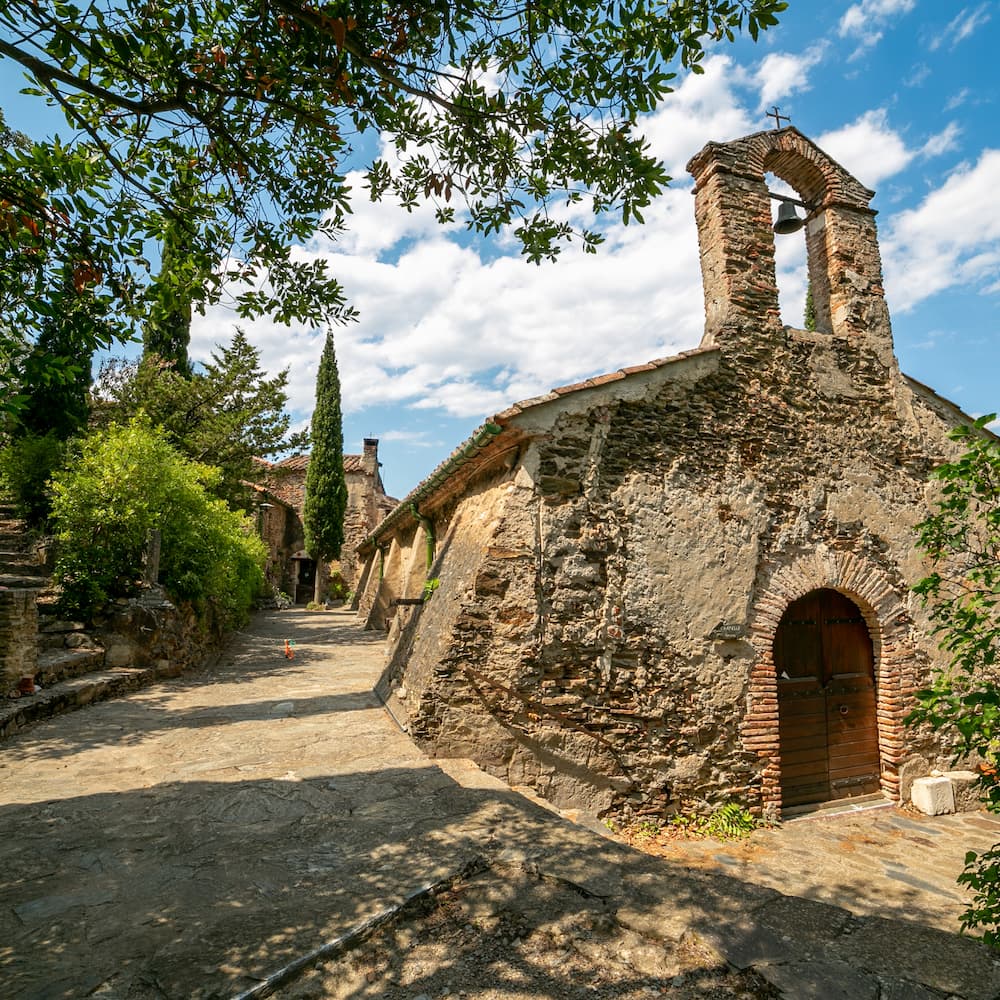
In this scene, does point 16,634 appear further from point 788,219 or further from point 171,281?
point 788,219

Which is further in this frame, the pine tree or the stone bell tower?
the pine tree

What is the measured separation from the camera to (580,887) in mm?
2881

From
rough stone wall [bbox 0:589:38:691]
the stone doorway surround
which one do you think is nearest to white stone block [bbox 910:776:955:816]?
the stone doorway surround

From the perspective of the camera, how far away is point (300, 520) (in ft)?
103

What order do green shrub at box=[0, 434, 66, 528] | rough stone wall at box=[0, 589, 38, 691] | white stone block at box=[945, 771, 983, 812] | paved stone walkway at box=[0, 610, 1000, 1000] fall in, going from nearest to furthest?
paved stone walkway at box=[0, 610, 1000, 1000]
rough stone wall at box=[0, 589, 38, 691]
white stone block at box=[945, 771, 983, 812]
green shrub at box=[0, 434, 66, 528]

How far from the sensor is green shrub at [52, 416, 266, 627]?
28.1 ft

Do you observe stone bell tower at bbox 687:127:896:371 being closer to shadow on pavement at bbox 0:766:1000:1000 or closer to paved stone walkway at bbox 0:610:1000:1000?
paved stone walkway at bbox 0:610:1000:1000

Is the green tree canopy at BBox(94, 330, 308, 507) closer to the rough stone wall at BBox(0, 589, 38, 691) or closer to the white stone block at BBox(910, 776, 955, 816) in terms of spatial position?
the rough stone wall at BBox(0, 589, 38, 691)

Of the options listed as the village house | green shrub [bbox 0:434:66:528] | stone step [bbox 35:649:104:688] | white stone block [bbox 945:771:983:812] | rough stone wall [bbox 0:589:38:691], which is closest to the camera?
rough stone wall [bbox 0:589:38:691]

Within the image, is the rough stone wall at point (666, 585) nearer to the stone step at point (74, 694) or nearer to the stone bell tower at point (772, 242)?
the stone bell tower at point (772, 242)

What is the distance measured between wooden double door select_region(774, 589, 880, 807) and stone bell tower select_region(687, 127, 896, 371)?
351 cm

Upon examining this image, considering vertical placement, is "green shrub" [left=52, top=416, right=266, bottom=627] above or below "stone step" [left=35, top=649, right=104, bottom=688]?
above

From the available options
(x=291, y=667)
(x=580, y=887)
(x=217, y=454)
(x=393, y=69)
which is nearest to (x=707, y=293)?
Result: (x=393, y=69)

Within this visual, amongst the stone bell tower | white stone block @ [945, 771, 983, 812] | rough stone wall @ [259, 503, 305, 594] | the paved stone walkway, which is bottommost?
white stone block @ [945, 771, 983, 812]
